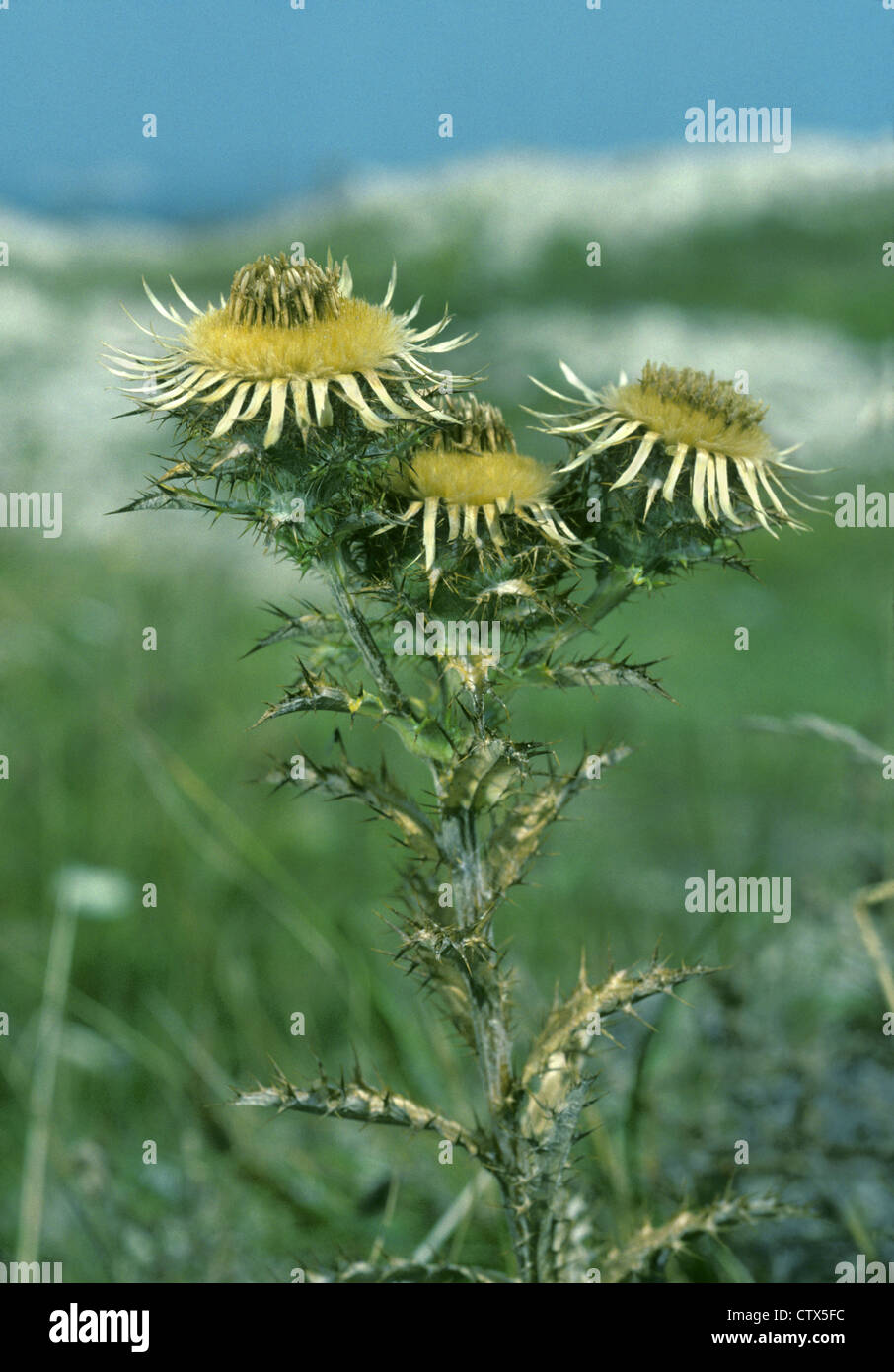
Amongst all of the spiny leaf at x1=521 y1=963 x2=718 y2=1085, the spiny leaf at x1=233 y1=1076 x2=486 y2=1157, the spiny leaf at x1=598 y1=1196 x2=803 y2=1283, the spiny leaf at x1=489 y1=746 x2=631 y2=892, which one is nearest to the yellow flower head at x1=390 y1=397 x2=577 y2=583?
the spiny leaf at x1=489 y1=746 x2=631 y2=892

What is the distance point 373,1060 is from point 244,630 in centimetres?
494

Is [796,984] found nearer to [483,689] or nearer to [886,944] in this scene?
[886,944]

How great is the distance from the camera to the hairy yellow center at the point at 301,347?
1.68 m

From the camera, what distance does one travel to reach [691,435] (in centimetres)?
186

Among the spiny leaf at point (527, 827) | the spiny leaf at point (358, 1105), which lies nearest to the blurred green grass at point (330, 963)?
the spiny leaf at point (527, 827)

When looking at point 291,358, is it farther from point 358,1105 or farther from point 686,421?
point 358,1105

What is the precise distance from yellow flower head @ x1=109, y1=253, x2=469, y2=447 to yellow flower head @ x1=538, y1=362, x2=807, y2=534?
0.30 metres

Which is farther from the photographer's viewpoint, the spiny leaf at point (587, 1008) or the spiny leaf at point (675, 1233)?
the spiny leaf at point (675, 1233)

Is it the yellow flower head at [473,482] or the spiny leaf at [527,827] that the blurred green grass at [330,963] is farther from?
the yellow flower head at [473,482]

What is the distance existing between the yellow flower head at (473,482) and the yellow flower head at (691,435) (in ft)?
0.30

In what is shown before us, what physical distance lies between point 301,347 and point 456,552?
40cm

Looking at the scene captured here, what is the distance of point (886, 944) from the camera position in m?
3.55

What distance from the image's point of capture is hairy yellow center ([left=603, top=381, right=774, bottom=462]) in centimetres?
186
